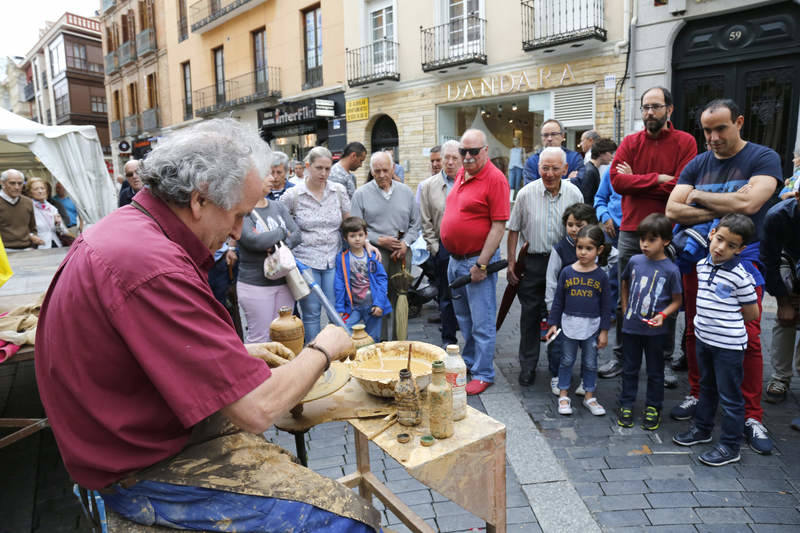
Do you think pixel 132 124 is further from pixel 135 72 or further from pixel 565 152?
pixel 565 152

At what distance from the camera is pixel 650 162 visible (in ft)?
14.0

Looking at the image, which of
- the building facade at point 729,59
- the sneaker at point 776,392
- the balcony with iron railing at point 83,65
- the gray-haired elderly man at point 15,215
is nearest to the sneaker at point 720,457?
the sneaker at point 776,392

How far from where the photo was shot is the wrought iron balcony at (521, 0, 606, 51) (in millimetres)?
10820

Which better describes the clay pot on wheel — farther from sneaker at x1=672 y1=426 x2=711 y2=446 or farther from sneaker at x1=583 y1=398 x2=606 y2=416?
sneaker at x1=672 y1=426 x2=711 y2=446

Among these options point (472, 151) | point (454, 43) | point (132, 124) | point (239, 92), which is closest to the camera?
point (472, 151)

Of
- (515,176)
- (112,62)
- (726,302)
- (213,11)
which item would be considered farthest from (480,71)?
(112,62)

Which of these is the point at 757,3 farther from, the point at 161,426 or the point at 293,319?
the point at 161,426

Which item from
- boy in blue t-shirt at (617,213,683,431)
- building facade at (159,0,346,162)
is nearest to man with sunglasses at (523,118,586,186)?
boy in blue t-shirt at (617,213,683,431)

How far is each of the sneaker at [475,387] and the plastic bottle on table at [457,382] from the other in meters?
2.29

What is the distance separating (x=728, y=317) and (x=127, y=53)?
3195 centimetres

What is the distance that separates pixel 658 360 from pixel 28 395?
5.52 m

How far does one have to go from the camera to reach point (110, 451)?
1.47 m

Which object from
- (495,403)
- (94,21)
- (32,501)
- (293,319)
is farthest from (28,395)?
(94,21)

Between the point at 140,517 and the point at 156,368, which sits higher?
the point at 156,368
